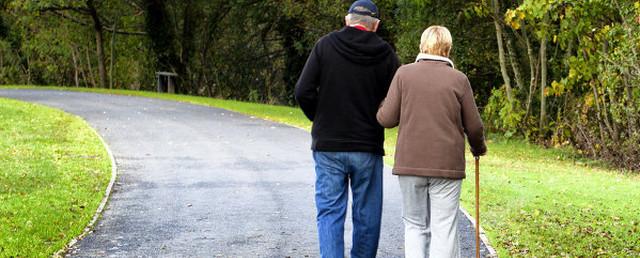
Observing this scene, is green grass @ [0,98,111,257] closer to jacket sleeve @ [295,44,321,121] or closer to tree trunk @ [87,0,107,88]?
jacket sleeve @ [295,44,321,121]

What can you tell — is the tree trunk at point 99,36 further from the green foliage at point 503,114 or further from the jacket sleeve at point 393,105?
the jacket sleeve at point 393,105

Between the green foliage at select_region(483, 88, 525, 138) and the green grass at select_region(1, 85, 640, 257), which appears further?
the green foliage at select_region(483, 88, 525, 138)

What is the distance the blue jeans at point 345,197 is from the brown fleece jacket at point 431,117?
1.39 feet

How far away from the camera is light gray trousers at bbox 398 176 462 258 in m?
6.22

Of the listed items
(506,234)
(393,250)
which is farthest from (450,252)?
(506,234)

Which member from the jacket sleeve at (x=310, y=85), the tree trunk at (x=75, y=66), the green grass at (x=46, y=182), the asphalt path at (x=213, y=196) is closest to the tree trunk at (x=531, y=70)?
the asphalt path at (x=213, y=196)

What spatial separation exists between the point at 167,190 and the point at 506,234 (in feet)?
15.0

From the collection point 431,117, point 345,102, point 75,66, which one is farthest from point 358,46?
point 75,66

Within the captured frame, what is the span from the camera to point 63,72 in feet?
163

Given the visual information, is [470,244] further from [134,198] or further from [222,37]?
[222,37]

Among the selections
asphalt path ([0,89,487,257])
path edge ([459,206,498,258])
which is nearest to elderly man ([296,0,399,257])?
asphalt path ([0,89,487,257])

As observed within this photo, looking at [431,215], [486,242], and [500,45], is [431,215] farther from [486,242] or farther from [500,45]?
[500,45]

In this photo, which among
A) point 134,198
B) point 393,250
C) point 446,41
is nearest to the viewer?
point 446,41

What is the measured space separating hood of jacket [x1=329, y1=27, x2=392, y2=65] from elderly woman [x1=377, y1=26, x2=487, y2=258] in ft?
1.16
